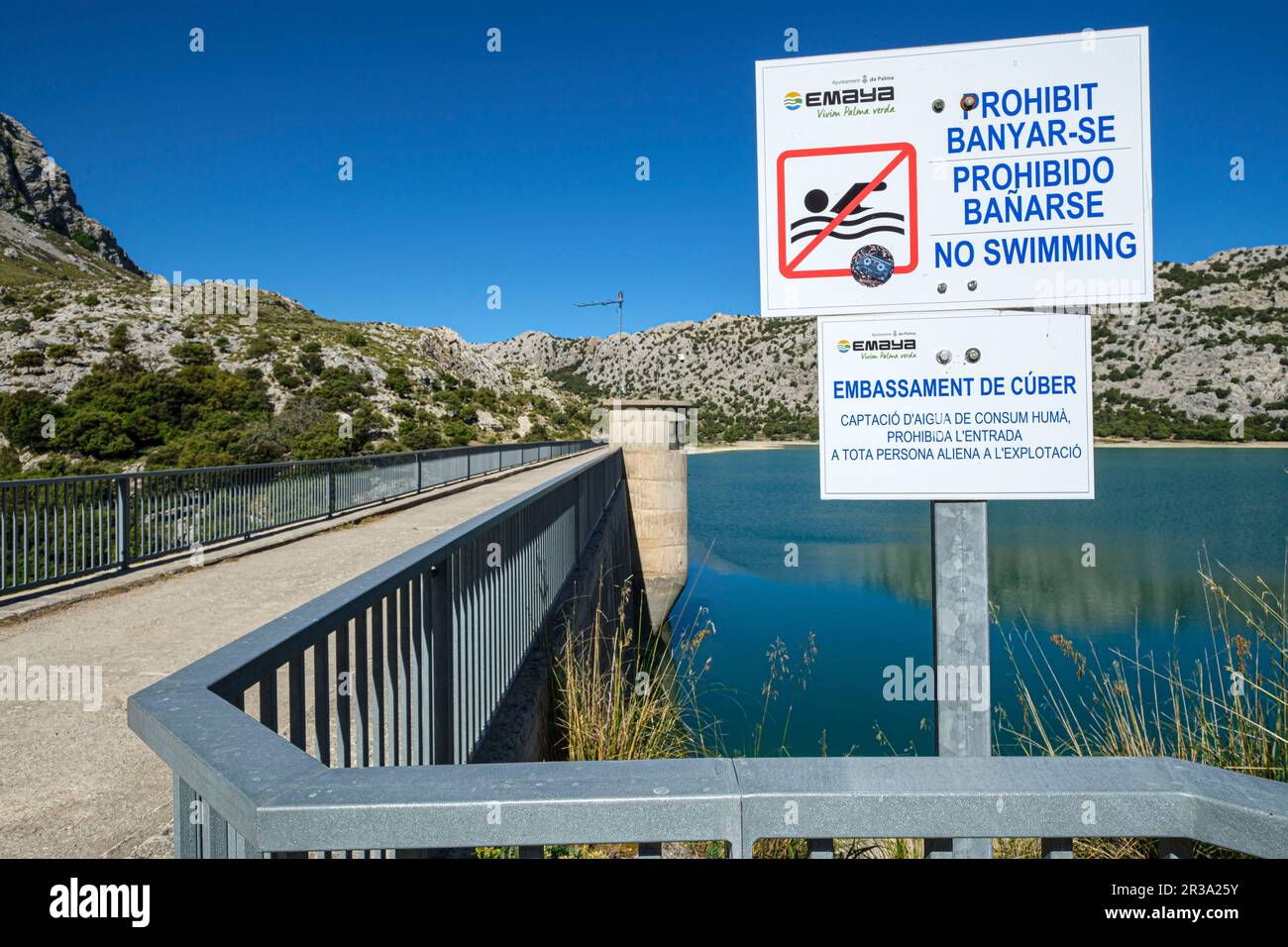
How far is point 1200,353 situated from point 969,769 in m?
102

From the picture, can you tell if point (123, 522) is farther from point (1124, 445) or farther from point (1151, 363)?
point (1151, 363)

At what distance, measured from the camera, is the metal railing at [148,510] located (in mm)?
9227

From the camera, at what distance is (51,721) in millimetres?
4910

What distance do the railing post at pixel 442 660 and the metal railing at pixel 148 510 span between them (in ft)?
24.9

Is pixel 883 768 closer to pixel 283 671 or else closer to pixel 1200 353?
pixel 283 671

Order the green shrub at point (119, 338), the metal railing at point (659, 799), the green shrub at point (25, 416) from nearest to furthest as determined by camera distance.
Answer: the metal railing at point (659, 799) < the green shrub at point (25, 416) < the green shrub at point (119, 338)

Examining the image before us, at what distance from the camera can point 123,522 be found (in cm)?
1057

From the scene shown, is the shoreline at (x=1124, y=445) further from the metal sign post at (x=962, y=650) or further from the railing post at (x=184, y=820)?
the railing post at (x=184, y=820)

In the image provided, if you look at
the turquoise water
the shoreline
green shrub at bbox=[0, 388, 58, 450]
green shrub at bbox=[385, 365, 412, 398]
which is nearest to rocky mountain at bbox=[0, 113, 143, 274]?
green shrub at bbox=[385, 365, 412, 398]

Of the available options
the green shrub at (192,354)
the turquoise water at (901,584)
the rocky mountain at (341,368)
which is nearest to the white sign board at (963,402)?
the rocky mountain at (341,368)

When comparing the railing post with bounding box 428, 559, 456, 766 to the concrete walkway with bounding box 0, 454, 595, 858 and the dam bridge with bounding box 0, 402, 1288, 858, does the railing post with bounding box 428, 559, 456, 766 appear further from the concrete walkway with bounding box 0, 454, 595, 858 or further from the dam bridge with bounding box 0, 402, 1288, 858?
the concrete walkway with bounding box 0, 454, 595, 858

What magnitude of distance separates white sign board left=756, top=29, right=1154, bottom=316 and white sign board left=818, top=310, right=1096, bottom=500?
9cm
